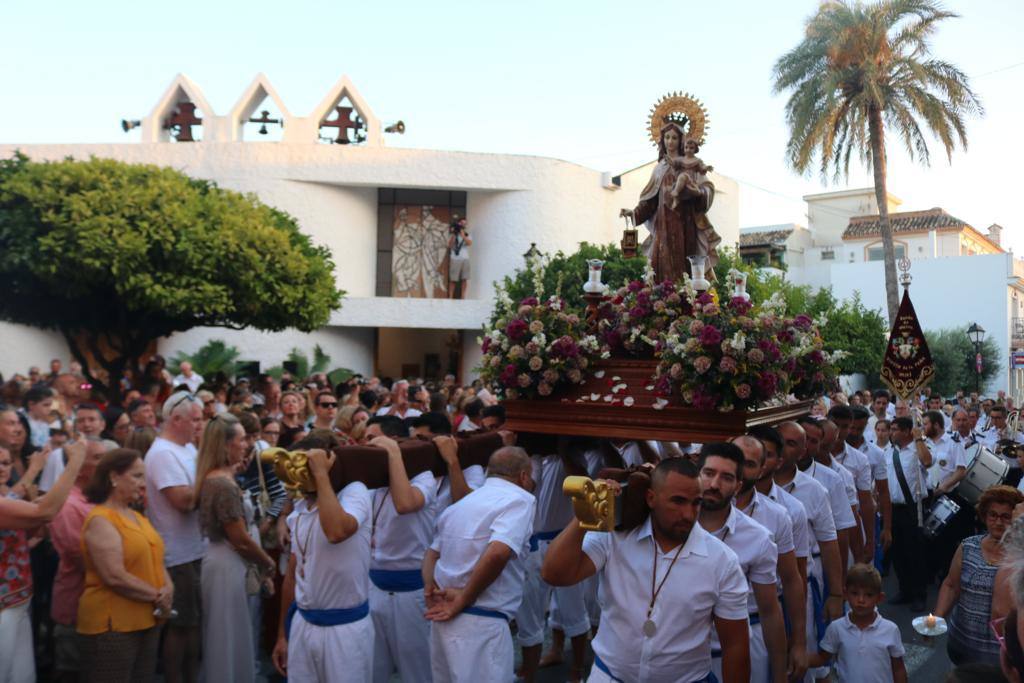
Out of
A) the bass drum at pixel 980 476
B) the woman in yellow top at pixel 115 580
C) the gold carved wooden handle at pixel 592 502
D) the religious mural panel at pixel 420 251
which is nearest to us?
the gold carved wooden handle at pixel 592 502

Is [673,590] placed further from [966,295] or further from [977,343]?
[966,295]

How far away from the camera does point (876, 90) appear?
22.6 metres

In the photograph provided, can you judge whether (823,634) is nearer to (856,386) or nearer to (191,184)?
(191,184)

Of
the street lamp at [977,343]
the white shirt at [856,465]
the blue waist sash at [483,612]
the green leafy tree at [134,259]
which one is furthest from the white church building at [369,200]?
the blue waist sash at [483,612]

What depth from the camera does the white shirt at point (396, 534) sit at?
5504 millimetres

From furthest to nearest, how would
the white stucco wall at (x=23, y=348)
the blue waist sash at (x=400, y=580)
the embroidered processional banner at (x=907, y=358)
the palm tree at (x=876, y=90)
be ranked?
the white stucco wall at (x=23, y=348), the palm tree at (x=876, y=90), the embroidered processional banner at (x=907, y=358), the blue waist sash at (x=400, y=580)

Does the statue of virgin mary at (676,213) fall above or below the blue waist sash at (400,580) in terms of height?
above

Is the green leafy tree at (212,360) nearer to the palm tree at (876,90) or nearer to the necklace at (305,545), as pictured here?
the palm tree at (876,90)

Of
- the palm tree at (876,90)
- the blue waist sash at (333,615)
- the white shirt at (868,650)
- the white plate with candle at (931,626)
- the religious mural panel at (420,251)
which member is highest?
the palm tree at (876,90)

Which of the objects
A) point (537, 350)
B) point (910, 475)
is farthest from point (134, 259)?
point (910, 475)

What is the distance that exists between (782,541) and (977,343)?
91.8 ft

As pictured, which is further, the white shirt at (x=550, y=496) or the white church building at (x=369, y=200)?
the white church building at (x=369, y=200)

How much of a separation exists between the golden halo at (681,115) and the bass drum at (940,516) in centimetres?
419

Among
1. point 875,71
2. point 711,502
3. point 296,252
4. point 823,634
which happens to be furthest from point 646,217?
point 875,71
